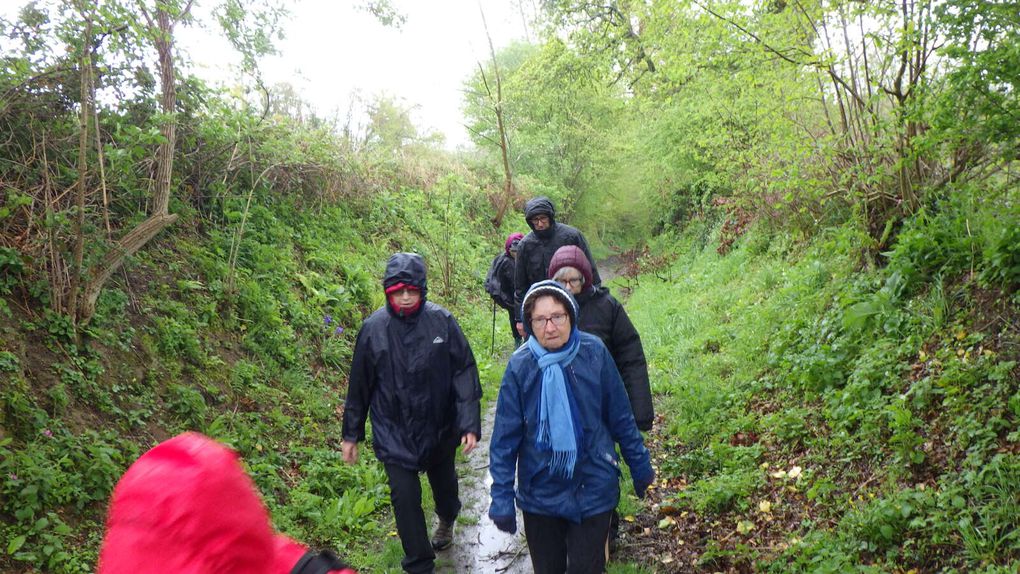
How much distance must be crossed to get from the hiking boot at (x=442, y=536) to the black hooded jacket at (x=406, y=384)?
0.89 m

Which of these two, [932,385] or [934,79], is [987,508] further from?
[934,79]

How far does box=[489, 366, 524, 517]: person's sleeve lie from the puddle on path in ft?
5.82

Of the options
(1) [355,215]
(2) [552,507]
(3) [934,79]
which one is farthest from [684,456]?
(1) [355,215]

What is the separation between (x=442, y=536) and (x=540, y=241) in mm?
3165

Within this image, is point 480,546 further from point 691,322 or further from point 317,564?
point 691,322

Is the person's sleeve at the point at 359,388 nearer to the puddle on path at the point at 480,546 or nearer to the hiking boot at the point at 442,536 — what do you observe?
the hiking boot at the point at 442,536

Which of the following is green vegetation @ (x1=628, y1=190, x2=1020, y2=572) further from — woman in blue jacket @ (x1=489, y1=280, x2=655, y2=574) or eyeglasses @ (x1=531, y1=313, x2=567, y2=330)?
eyeglasses @ (x1=531, y1=313, x2=567, y2=330)

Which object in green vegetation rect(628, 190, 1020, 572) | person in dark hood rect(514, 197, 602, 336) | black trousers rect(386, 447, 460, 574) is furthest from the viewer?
person in dark hood rect(514, 197, 602, 336)

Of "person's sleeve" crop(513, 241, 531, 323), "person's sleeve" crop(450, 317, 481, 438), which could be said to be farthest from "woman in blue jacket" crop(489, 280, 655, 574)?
"person's sleeve" crop(513, 241, 531, 323)

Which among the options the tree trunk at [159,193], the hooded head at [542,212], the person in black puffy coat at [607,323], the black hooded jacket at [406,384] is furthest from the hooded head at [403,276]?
the tree trunk at [159,193]

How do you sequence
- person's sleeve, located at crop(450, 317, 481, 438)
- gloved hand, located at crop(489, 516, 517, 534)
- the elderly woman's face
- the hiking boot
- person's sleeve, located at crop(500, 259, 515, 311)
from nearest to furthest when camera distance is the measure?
gloved hand, located at crop(489, 516, 517, 534) < the elderly woman's face < person's sleeve, located at crop(450, 317, 481, 438) < the hiking boot < person's sleeve, located at crop(500, 259, 515, 311)

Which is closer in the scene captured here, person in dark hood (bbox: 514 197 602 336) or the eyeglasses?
the eyeglasses

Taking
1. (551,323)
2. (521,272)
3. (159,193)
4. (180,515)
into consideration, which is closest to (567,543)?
(551,323)

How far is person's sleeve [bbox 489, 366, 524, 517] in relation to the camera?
315 cm
